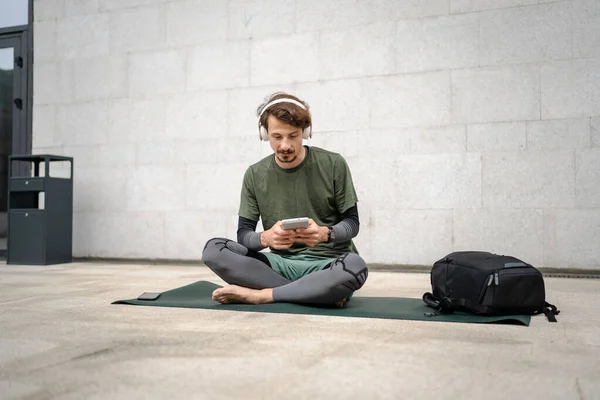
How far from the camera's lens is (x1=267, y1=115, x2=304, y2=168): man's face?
2725 mm

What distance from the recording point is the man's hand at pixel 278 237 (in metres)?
2.57

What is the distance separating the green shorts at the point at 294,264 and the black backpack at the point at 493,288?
2.01 feet

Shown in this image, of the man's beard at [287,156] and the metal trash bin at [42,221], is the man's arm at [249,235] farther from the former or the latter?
the metal trash bin at [42,221]

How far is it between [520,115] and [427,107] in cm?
79

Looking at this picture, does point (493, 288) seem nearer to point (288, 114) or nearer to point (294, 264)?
point (294, 264)

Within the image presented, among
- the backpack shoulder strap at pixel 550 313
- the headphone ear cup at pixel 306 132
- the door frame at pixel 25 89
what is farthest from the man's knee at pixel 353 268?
the door frame at pixel 25 89

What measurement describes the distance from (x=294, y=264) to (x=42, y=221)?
3.80 metres

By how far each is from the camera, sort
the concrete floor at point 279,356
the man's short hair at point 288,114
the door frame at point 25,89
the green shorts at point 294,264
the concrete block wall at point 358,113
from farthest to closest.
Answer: the door frame at point 25,89
the concrete block wall at point 358,113
the green shorts at point 294,264
the man's short hair at point 288,114
the concrete floor at point 279,356

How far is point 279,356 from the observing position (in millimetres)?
1728

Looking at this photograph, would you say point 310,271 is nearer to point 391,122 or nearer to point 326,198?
point 326,198

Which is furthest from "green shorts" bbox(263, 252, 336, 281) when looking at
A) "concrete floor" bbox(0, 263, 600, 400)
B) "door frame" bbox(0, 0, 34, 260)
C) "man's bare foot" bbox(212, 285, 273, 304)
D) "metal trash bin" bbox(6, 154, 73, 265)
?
"door frame" bbox(0, 0, 34, 260)

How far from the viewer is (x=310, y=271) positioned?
9.26 feet

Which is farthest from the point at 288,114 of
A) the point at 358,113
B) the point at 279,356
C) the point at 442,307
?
the point at 358,113

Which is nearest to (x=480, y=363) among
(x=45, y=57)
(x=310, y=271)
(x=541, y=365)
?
(x=541, y=365)
